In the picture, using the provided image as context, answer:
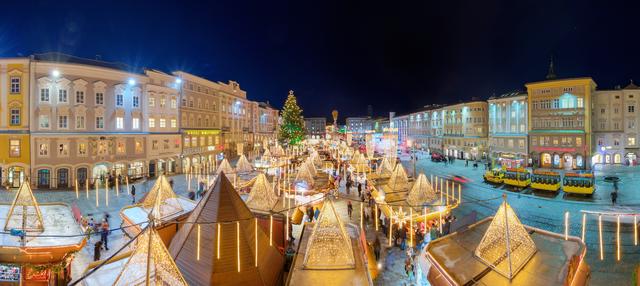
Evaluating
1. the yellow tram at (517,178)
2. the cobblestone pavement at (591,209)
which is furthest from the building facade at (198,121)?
the yellow tram at (517,178)

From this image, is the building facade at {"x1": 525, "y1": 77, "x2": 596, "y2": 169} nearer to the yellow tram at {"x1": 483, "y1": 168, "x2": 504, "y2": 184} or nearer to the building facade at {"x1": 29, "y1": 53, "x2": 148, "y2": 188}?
the yellow tram at {"x1": 483, "y1": 168, "x2": 504, "y2": 184}

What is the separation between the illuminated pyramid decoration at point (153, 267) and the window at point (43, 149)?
96.9ft

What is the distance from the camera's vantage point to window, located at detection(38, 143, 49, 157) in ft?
89.9

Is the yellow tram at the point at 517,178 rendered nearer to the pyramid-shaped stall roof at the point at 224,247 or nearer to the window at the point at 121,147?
the pyramid-shaped stall roof at the point at 224,247

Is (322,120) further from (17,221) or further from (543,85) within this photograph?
(17,221)

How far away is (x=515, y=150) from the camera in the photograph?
48.5m

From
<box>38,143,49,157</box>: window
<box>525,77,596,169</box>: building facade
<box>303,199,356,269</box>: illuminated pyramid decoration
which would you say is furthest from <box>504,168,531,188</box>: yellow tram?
<box>38,143,49,157</box>: window

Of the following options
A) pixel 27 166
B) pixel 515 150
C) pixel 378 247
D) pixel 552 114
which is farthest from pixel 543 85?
pixel 27 166

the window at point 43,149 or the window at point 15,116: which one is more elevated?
the window at point 15,116

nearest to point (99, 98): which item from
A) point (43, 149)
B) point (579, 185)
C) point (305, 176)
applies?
point (43, 149)

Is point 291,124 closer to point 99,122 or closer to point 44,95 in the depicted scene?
point 99,122

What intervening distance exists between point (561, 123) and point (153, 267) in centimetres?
5287

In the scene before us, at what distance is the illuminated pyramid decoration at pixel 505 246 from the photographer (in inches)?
281

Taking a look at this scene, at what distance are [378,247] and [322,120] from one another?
181112 mm
